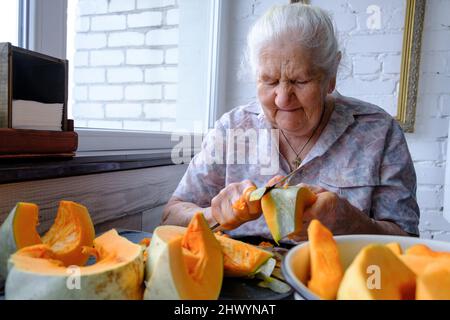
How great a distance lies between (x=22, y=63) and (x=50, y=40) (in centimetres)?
26

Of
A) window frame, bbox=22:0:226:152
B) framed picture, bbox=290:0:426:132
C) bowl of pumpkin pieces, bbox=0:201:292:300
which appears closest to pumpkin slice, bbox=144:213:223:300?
bowl of pumpkin pieces, bbox=0:201:292:300

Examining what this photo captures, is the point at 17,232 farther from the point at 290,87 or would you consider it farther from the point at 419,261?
the point at 290,87

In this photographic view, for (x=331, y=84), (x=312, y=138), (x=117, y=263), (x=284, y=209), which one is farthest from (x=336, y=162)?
(x=117, y=263)

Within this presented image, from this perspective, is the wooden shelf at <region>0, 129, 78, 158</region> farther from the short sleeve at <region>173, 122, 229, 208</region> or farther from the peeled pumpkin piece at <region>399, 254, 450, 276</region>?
the peeled pumpkin piece at <region>399, 254, 450, 276</region>

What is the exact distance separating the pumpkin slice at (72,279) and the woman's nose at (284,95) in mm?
604

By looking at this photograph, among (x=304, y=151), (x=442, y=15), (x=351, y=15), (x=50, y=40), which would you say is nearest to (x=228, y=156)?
(x=304, y=151)

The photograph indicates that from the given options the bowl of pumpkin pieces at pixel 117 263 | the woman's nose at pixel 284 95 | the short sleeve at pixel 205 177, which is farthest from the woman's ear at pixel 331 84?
the bowl of pumpkin pieces at pixel 117 263

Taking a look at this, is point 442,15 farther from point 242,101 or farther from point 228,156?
point 228,156

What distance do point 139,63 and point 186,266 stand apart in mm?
→ 1165

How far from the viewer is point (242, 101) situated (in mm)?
1774

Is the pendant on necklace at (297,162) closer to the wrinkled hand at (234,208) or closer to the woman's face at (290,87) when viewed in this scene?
the woman's face at (290,87)

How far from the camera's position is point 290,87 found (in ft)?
2.92

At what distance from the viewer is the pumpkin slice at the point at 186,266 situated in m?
0.33

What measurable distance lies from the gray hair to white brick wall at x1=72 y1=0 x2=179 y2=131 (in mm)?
522
